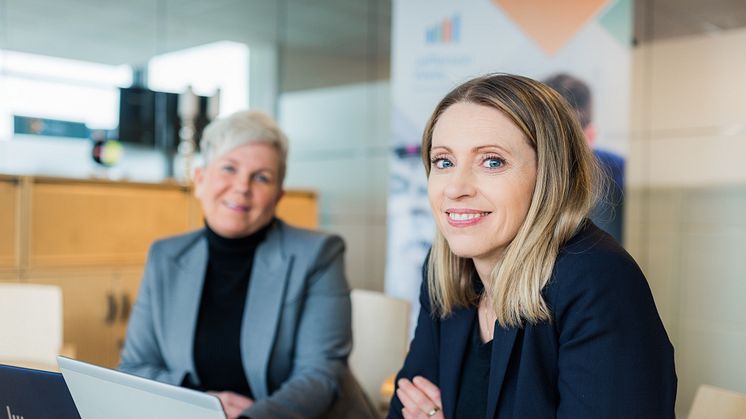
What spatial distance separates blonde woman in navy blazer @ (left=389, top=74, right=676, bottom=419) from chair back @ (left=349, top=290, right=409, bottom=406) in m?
1.30

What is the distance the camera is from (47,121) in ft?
17.4

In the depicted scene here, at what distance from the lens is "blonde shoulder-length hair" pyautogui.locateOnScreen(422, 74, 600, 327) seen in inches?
50.0

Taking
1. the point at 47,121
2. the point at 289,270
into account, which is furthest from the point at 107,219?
the point at 289,270

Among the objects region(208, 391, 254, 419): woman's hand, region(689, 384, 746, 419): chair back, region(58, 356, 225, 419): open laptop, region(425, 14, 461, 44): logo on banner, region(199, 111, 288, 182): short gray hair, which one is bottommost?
region(208, 391, 254, 419): woman's hand

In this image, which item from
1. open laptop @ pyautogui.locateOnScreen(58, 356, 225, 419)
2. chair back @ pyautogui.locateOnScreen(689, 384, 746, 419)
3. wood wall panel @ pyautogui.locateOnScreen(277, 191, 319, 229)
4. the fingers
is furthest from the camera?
wood wall panel @ pyautogui.locateOnScreen(277, 191, 319, 229)

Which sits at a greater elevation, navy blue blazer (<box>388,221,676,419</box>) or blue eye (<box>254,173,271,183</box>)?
blue eye (<box>254,173,271,183</box>)

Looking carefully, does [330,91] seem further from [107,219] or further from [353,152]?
[107,219]

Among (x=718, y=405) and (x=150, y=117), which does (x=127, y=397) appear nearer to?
(x=718, y=405)

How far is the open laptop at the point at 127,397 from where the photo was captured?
84 cm

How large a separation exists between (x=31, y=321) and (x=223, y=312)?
1.07m

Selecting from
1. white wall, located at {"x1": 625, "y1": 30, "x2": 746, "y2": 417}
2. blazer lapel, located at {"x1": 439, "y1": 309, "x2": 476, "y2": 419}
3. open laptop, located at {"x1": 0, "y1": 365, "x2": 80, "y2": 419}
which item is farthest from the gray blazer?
white wall, located at {"x1": 625, "y1": 30, "x2": 746, "y2": 417}

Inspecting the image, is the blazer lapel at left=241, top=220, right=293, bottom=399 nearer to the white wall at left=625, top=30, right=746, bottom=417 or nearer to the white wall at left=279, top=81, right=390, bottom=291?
the white wall at left=625, top=30, right=746, bottom=417

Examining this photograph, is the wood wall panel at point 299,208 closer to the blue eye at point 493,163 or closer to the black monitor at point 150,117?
the black monitor at point 150,117

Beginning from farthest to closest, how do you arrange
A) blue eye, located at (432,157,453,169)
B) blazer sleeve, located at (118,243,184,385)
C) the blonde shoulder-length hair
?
blazer sleeve, located at (118,243,184,385) < blue eye, located at (432,157,453,169) < the blonde shoulder-length hair
